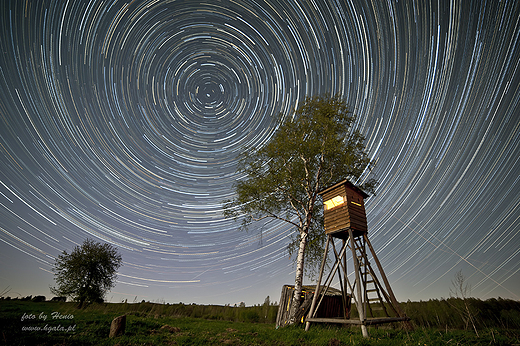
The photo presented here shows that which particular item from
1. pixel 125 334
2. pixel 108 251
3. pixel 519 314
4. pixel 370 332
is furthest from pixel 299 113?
pixel 108 251

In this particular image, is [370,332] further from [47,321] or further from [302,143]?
[47,321]

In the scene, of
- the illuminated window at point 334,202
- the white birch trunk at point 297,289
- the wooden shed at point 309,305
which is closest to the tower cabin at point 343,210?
the illuminated window at point 334,202

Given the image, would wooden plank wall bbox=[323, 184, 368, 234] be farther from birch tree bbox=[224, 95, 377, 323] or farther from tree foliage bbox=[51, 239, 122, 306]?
tree foliage bbox=[51, 239, 122, 306]

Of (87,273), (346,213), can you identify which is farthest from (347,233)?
(87,273)

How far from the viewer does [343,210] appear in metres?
11.5

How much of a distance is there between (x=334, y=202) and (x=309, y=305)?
5.99 metres

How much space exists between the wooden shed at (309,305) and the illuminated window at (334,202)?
5.25 m

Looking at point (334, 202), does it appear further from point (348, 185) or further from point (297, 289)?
point (297, 289)

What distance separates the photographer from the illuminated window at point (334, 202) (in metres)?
11.8

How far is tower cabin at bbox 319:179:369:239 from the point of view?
1133 centimetres

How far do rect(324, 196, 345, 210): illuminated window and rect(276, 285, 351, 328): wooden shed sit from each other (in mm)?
5245

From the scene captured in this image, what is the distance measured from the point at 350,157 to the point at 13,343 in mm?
15697

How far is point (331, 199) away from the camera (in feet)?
40.5

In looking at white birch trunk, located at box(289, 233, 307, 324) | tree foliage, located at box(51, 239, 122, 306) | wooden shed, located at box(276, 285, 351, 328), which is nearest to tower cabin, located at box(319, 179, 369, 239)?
white birch trunk, located at box(289, 233, 307, 324)
